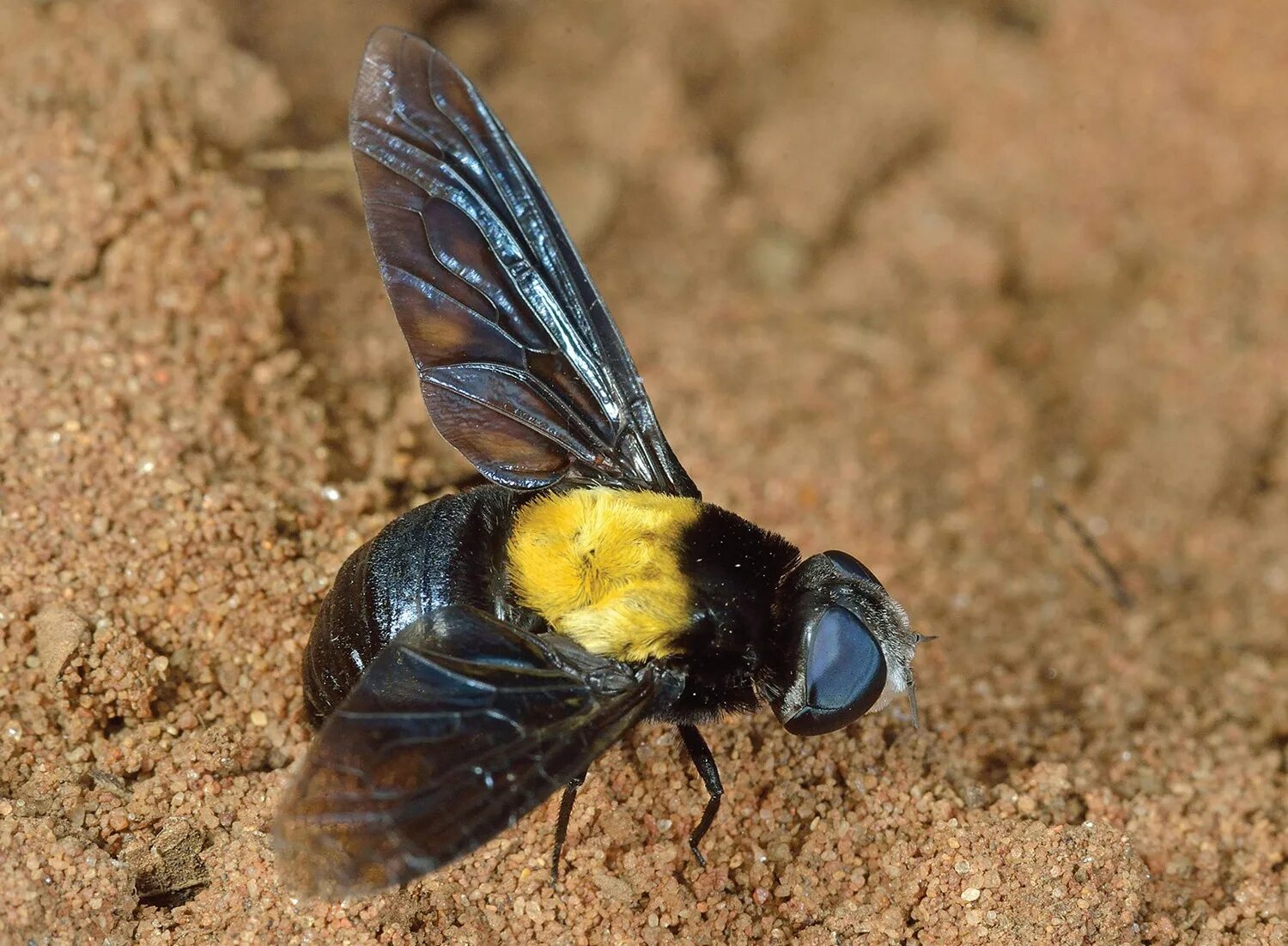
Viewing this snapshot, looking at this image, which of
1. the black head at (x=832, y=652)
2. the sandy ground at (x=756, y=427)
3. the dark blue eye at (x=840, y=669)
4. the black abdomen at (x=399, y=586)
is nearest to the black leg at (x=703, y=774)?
the sandy ground at (x=756, y=427)

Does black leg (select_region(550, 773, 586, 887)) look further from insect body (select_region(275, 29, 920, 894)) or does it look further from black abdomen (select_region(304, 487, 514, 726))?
black abdomen (select_region(304, 487, 514, 726))

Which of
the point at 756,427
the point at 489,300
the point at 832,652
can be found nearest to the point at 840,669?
the point at 832,652

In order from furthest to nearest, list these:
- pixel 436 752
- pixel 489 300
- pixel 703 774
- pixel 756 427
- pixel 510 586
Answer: pixel 756 427, pixel 489 300, pixel 703 774, pixel 510 586, pixel 436 752

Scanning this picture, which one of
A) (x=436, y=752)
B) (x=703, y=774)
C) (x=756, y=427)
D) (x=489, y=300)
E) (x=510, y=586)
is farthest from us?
(x=756, y=427)

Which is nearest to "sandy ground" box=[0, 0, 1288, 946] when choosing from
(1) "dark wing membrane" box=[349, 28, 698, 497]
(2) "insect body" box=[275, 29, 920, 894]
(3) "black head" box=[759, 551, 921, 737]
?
(2) "insect body" box=[275, 29, 920, 894]

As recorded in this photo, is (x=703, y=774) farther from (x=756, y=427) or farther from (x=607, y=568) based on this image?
(x=756, y=427)

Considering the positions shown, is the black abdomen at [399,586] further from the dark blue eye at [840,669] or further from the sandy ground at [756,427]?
the dark blue eye at [840,669]
